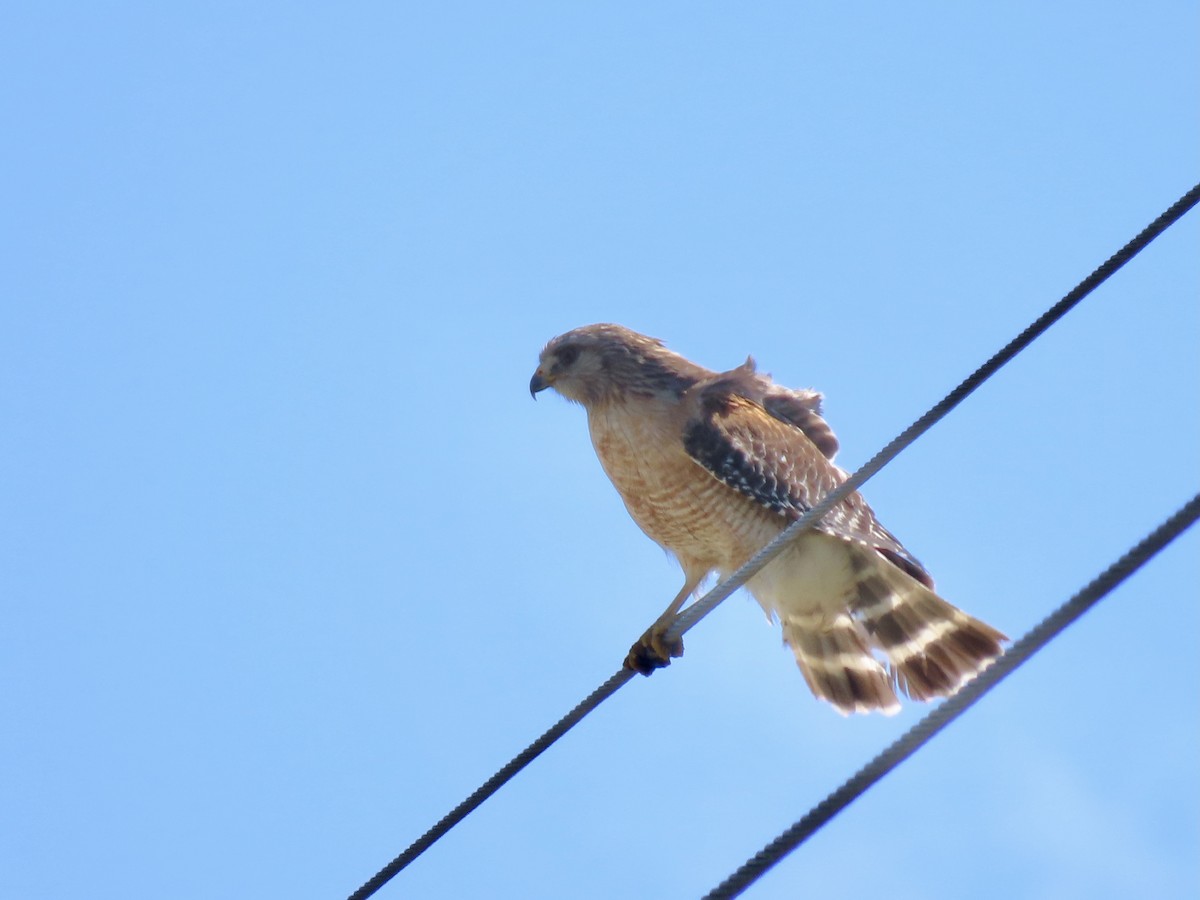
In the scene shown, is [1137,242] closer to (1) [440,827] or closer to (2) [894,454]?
(2) [894,454]

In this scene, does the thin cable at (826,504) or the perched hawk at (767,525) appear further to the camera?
the perched hawk at (767,525)

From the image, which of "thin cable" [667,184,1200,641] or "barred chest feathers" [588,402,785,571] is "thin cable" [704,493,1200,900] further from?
"barred chest feathers" [588,402,785,571]

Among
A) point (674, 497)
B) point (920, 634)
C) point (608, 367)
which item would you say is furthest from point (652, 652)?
point (608, 367)

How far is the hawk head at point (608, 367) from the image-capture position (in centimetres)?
675

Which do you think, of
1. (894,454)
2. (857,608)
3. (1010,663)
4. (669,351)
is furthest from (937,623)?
(1010,663)

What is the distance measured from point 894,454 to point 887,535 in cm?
330

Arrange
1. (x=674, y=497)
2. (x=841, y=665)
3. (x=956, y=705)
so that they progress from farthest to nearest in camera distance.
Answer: (x=841, y=665) → (x=674, y=497) → (x=956, y=705)

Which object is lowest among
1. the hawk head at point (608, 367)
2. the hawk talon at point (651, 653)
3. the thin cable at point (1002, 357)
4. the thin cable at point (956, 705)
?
the thin cable at point (956, 705)

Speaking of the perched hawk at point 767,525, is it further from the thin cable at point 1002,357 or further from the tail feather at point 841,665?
the thin cable at point 1002,357

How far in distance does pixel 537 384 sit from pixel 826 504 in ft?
12.7

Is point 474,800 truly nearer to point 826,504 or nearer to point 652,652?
point 826,504

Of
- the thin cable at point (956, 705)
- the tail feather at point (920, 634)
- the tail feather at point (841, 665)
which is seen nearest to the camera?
the thin cable at point (956, 705)

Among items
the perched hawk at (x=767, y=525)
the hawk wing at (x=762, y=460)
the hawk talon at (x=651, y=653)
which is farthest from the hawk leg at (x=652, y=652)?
the hawk wing at (x=762, y=460)

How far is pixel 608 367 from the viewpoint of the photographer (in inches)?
269
